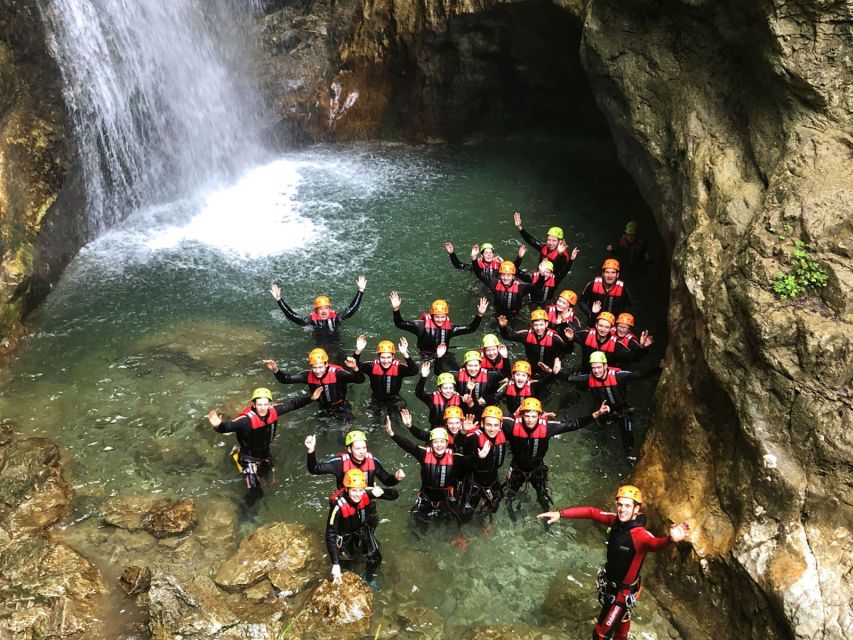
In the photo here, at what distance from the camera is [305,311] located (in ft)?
42.7

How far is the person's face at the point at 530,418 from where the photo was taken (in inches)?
339

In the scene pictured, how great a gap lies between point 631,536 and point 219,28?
60.1 feet

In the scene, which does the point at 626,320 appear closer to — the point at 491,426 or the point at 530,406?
the point at 530,406

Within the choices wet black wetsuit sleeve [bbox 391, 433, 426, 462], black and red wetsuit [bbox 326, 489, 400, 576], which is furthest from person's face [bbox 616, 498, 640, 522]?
black and red wetsuit [bbox 326, 489, 400, 576]

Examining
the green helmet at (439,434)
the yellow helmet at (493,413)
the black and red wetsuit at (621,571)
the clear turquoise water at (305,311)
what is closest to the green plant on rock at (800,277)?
the black and red wetsuit at (621,571)

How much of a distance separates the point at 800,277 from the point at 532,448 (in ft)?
12.6

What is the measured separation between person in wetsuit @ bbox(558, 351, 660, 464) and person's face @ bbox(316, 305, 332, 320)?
13.8 feet

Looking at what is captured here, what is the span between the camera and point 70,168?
14.0 m

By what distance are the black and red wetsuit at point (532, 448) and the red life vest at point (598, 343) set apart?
198 cm

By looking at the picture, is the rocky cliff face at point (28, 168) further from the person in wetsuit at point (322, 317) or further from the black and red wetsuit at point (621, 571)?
the black and red wetsuit at point (621, 571)

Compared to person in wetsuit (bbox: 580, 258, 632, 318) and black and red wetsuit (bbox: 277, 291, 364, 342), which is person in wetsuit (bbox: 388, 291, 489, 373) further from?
person in wetsuit (bbox: 580, 258, 632, 318)

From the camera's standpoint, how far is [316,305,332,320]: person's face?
11.2m

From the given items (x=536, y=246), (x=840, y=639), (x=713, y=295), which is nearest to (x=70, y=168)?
(x=536, y=246)

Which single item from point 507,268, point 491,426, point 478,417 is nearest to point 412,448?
point 491,426
